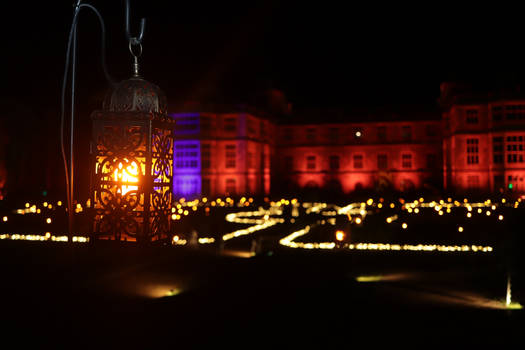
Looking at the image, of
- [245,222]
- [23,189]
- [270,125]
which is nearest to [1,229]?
[245,222]

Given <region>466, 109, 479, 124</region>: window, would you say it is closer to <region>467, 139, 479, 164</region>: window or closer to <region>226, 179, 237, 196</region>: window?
<region>467, 139, 479, 164</region>: window

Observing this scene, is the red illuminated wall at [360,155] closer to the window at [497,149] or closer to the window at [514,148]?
the window at [497,149]

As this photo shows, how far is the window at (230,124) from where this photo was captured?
39.6 meters

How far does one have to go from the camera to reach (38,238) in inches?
→ 687

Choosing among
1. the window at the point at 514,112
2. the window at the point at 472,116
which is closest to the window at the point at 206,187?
the window at the point at 472,116

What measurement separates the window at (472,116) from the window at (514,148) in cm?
275

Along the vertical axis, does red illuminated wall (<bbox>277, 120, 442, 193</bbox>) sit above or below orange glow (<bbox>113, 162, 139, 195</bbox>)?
above

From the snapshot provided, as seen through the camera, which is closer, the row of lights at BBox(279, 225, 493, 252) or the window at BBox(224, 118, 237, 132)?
the row of lights at BBox(279, 225, 493, 252)

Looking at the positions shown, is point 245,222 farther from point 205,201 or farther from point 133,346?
point 133,346

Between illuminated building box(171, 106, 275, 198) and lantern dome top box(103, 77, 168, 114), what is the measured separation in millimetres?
34972

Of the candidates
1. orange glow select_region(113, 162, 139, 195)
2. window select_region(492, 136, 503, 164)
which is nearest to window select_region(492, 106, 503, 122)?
window select_region(492, 136, 503, 164)

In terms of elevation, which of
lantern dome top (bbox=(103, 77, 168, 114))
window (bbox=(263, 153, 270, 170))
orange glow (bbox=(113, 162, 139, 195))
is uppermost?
window (bbox=(263, 153, 270, 170))

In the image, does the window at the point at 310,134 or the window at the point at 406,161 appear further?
the window at the point at 310,134

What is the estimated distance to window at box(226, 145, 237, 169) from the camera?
3925cm
